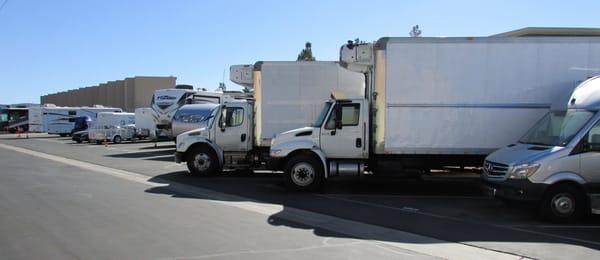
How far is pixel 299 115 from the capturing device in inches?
607

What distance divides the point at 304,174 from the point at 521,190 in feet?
16.7

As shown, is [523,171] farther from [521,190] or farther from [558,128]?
[558,128]

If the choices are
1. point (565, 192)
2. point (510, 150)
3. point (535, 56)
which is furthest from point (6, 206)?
point (535, 56)

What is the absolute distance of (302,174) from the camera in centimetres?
1221

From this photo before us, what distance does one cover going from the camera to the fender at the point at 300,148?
40.0 feet

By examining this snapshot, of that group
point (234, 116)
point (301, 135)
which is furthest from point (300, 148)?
point (234, 116)

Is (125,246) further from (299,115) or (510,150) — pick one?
(299,115)

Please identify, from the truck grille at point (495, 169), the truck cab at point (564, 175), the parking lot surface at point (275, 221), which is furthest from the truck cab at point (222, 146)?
the truck cab at point (564, 175)

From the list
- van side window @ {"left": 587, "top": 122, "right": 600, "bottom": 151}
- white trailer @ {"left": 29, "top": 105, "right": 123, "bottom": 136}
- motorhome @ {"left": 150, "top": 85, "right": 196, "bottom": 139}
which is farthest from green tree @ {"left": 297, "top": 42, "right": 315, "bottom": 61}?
van side window @ {"left": 587, "top": 122, "right": 600, "bottom": 151}

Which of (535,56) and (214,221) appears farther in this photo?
(535,56)

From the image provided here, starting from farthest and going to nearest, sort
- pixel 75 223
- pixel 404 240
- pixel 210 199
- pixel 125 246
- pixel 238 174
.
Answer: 1. pixel 238 174
2. pixel 210 199
3. pixel 75 223
4. pixel 404 240
5. pixel 125 246

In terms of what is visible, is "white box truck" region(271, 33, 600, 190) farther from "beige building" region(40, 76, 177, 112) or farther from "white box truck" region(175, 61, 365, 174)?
"beige building" region(40, 76, 177, 112)

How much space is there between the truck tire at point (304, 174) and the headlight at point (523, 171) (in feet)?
15.2

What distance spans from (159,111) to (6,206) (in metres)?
21.1
